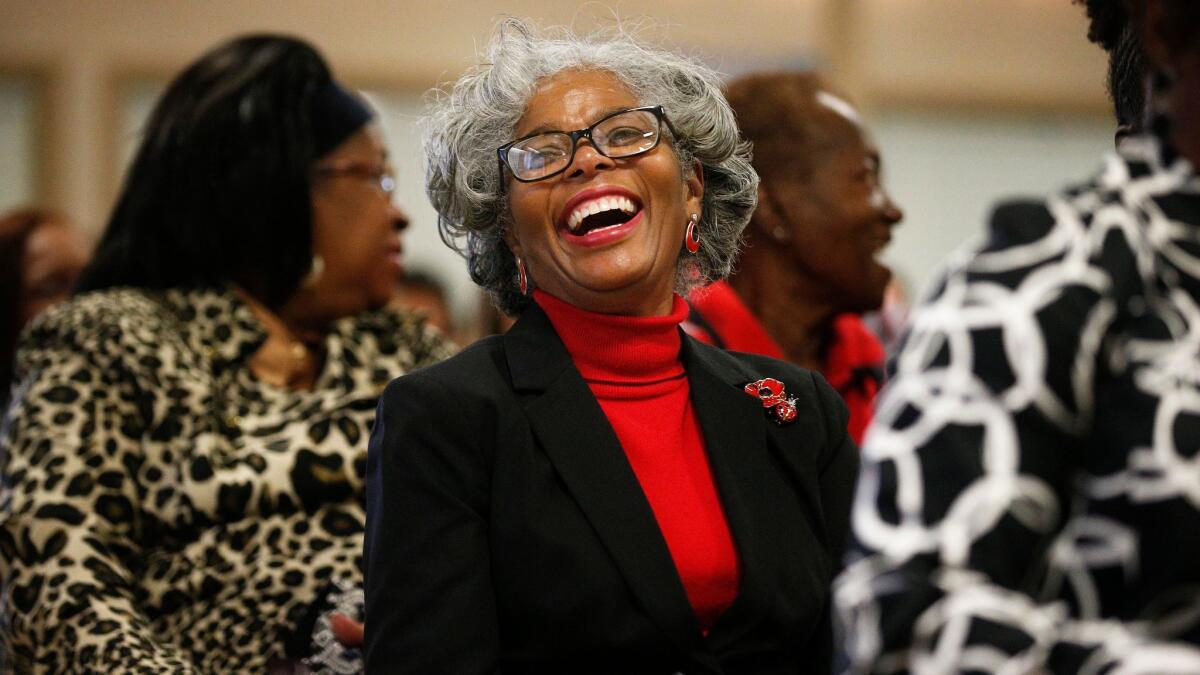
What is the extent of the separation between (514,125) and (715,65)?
510 centimetres

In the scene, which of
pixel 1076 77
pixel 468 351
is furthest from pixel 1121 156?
pixel 1076 77

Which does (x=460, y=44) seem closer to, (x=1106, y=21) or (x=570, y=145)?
(x=570, y=145)

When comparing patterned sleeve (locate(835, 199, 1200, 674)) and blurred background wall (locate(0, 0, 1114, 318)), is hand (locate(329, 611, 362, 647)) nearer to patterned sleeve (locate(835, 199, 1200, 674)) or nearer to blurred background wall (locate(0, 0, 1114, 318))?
patterned sleeve (locate(835, 199, 1200, 674))

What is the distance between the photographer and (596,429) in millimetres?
1993

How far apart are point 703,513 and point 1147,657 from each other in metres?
0.93

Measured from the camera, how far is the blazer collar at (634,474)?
6.20 ft

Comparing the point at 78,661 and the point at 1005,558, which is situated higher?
the point at 1005,558

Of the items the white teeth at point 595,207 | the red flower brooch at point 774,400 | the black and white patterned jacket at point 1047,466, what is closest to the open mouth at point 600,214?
the white teeth at point 595,207

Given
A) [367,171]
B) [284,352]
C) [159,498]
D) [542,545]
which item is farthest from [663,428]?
[367,171]

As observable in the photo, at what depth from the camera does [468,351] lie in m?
2.07

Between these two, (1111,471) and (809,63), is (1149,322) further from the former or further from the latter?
(809,63)

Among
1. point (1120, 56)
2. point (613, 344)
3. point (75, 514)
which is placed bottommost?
point (75, 514)

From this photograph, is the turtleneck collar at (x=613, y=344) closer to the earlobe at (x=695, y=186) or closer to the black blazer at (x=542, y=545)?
the black blazer at (x=542, y=545)

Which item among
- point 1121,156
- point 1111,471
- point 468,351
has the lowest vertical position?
point 468,351
